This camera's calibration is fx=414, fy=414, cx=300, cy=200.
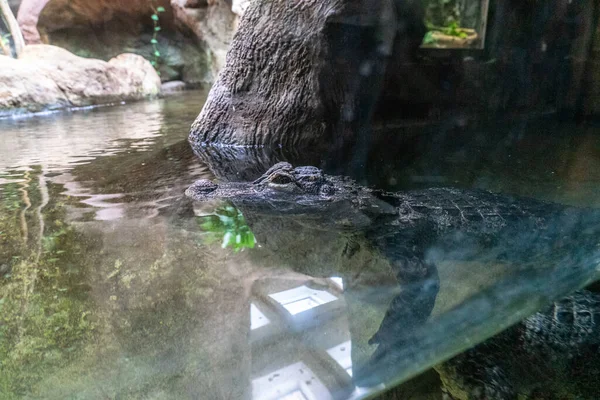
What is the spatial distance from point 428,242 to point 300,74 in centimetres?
317

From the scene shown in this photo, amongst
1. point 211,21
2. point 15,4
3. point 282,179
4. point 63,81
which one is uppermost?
point 15,4

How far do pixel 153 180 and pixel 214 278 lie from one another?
200 cm

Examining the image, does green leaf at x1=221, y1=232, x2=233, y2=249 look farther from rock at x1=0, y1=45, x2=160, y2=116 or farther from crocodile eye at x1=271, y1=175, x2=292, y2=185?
rock at x1=0, y1=45, x2=160, y2=116

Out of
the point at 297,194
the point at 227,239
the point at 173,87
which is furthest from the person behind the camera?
the point at 173,87

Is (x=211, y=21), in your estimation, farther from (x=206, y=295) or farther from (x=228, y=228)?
(x=206, y=295)

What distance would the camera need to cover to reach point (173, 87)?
13633 mm

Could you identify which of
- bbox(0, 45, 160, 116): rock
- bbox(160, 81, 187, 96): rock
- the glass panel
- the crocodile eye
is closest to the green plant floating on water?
the crocodile eye

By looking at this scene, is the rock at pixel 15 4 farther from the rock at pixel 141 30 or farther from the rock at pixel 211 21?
the rock at pixel 211 21

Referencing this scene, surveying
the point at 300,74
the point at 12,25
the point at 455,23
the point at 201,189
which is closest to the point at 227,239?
the point at 201,189

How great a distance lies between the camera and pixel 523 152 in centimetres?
454

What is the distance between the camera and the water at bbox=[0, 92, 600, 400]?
1.30m

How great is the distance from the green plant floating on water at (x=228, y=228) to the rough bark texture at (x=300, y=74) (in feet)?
8.22

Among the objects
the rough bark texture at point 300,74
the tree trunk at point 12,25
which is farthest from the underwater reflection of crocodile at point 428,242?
the tree trunk at point 12,25

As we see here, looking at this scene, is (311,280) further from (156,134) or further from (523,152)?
(156,134)
